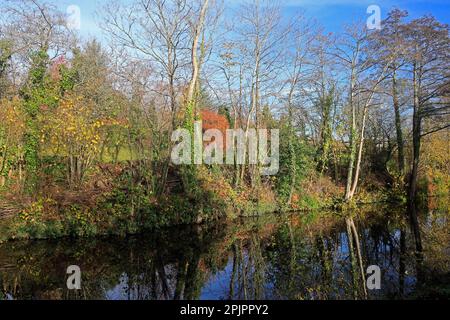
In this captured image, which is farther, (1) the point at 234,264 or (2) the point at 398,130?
(2) the point at 398,130

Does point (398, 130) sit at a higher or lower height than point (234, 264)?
higher

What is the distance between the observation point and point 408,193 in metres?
20.3

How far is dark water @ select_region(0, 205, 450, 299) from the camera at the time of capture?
6711 mm

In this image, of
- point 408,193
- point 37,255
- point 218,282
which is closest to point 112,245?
point 37,255

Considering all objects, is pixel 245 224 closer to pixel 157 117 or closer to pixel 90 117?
pixel 157 117

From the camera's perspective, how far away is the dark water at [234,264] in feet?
22.0

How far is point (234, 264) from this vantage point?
8.70 metres

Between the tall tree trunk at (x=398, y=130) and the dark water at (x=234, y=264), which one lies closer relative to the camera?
the dark water at (x=234, y=264)

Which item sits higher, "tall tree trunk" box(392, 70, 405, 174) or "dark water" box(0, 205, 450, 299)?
"tall tree trunk" box(392, 70, 405, 174)

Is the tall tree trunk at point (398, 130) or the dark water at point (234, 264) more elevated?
the tall tree trunk at point (398, 130)

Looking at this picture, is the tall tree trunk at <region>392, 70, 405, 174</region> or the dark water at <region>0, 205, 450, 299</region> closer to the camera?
the dark water at <region>0, 205, 450, 299</region>

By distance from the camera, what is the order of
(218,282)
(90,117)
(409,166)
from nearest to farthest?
(218,282)
(90,117)
(409,166)

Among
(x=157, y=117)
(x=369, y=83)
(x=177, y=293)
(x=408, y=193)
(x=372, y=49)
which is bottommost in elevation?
(x=177, y=293)

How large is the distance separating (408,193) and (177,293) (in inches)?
691
